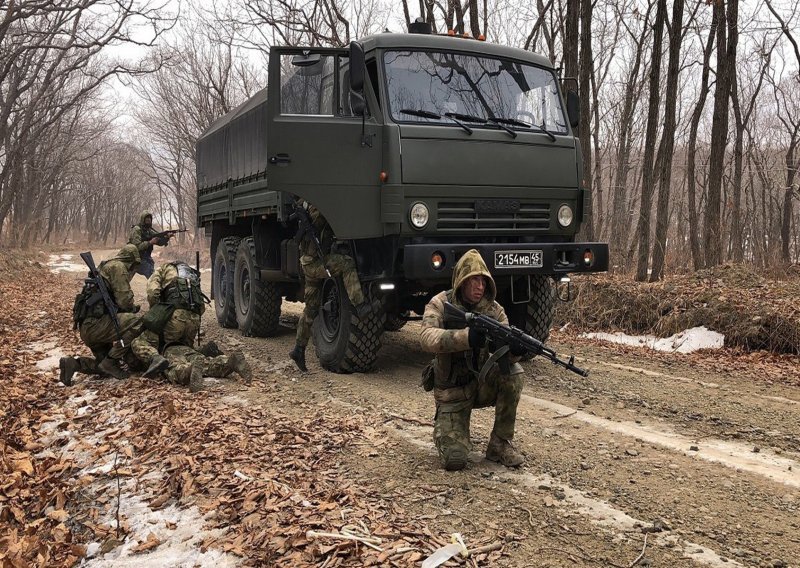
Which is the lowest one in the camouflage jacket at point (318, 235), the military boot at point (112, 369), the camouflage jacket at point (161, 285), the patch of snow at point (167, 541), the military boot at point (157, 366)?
the patch of snow at point (167, 541)

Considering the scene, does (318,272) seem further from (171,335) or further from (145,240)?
(145,240)

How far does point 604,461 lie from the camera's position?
13.0 ft

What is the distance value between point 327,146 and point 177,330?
8.35 ft

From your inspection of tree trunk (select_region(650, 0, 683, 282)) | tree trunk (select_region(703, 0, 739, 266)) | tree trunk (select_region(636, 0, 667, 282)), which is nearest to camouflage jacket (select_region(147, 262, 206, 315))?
tree trunk (select_region(636, 0, 667, 282))

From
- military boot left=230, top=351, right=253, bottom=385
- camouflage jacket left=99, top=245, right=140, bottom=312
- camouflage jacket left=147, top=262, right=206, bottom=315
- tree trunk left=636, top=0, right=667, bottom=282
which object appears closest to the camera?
military boot left=230, top=351, right=253, bottom=385

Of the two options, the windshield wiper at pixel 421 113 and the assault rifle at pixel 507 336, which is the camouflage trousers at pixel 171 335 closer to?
the windshield wiper at pixel 421 113

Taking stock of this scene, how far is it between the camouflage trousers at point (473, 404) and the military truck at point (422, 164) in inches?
64.1

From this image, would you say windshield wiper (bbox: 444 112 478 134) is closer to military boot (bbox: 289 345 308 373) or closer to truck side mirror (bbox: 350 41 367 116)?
truck side mirror (bbox: 350 41 367 116)

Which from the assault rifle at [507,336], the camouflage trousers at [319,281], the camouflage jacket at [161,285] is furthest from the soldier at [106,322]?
the assault rifle at [507,336]

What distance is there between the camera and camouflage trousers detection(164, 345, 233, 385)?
607 cm

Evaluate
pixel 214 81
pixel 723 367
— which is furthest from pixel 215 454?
pixel 214 81

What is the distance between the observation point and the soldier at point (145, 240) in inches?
393

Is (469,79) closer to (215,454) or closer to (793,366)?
(215,454)

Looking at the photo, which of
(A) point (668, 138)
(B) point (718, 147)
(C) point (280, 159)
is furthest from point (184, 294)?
(B) point (718, 147)
